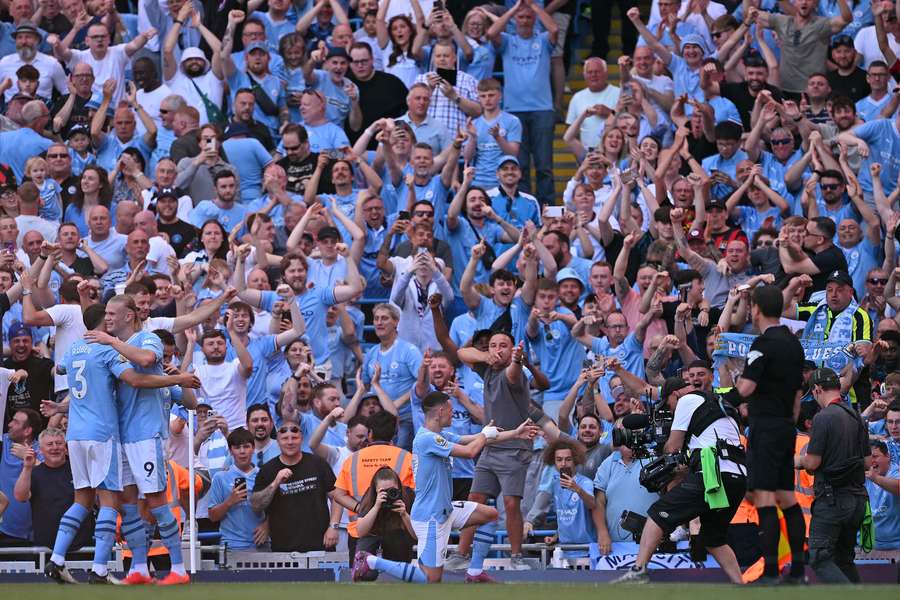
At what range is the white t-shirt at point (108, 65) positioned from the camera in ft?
71.5

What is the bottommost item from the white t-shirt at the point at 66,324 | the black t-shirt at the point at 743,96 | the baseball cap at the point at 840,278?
the white t-shirt at the point at 66,324

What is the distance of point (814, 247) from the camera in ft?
55.0

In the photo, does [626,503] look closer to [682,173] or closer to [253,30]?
[682,173]

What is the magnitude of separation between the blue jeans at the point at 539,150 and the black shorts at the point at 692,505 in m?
8.58

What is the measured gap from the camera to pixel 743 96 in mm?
20438

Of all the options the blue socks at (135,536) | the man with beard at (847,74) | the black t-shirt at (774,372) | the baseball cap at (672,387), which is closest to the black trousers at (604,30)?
the man with beard at (847,74)

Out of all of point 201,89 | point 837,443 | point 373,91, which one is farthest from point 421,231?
point 837,443

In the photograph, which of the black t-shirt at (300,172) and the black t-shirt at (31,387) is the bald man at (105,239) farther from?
the black t-shirt at (300,172)

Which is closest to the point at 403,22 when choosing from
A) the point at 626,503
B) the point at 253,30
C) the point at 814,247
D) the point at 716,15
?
the point at 253,30

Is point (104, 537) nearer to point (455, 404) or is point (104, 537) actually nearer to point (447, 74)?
point (455, 404)

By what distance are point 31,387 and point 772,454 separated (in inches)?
331

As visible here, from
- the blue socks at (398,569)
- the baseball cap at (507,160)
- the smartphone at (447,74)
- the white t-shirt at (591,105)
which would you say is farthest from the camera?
the smartphone at (447,74)

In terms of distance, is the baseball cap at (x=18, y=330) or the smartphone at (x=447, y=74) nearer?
the baseball cap at (x=18, y=330)

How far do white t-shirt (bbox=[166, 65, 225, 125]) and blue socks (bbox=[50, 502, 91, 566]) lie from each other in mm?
9326
